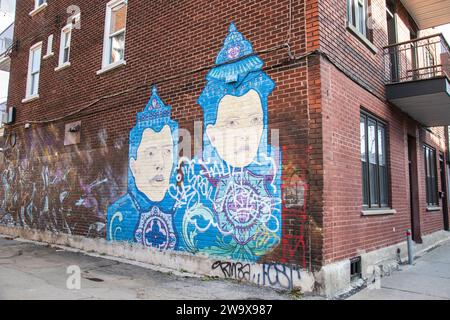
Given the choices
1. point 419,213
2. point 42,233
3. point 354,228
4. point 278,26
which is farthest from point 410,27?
point 42,233

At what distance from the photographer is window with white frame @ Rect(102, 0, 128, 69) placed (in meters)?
9.92

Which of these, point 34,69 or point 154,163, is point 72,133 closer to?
point 154,163

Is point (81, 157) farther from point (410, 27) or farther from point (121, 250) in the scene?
point (410, 27)

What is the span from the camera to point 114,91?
9.60 m

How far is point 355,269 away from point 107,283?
4218 millimetres

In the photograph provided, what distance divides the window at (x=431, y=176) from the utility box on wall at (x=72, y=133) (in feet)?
33.4

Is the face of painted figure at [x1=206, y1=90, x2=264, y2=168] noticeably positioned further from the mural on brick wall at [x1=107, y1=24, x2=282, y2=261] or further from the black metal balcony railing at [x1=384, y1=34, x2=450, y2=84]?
the black metal balcony railing at [x1=384, y1=34, x2=450, y2=84]

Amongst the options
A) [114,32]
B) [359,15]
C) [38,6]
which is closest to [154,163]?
[114,32]

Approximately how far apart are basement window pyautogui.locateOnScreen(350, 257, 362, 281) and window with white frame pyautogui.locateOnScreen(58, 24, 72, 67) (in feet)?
31.4

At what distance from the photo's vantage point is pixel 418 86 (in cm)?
858

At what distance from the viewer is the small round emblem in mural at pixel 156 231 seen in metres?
7.79

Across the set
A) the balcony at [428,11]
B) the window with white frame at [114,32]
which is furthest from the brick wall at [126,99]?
the balcony at [428,11]
